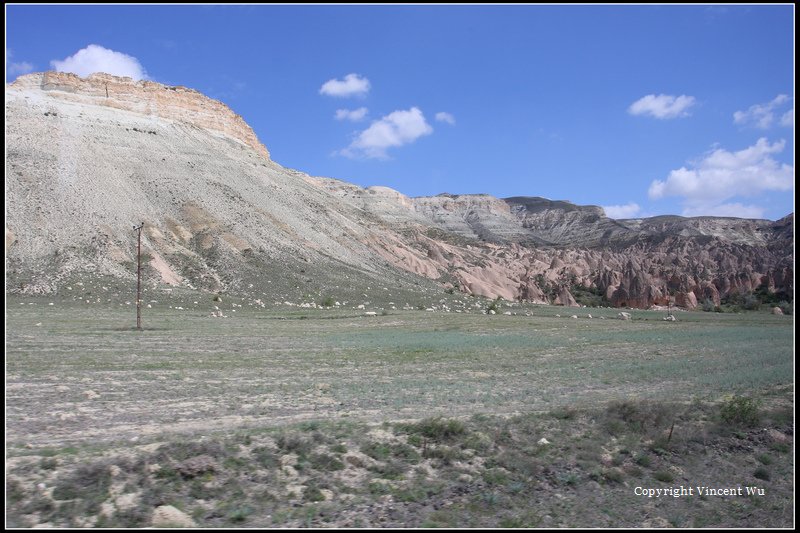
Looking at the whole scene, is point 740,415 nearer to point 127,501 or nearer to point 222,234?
point 127,501

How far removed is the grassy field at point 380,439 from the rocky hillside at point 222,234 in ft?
113

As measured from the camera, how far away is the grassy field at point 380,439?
7809 millimetres

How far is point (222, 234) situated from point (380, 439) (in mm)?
56354

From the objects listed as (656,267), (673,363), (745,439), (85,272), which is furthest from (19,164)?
(656,267)

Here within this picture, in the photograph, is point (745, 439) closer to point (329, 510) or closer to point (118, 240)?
point (329, 510)

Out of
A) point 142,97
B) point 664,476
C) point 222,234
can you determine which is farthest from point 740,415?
point 142,97

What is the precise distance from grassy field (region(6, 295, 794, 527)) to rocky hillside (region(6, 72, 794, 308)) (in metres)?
34.5

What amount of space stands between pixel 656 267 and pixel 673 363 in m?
93.3

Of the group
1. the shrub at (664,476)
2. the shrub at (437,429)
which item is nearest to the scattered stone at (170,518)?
the shrub at (437,429)

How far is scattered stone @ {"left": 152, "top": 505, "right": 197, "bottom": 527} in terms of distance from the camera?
7016 mm

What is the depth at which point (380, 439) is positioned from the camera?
33.3ft

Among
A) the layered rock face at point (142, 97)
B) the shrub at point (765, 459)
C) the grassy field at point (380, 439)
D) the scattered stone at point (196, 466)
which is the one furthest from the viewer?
the layered rock face at point (142, 97)

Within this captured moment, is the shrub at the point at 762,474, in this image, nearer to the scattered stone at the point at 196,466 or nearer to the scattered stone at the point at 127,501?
the scattered stone at the point at 196,466

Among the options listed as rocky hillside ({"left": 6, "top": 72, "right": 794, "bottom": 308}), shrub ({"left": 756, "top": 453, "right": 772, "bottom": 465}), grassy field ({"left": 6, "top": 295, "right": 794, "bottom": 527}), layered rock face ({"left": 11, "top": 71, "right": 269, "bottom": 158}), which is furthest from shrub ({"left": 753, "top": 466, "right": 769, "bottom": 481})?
layered rock face ({"left": 11, "top": 71, "right": 269, "bottom": 158})
